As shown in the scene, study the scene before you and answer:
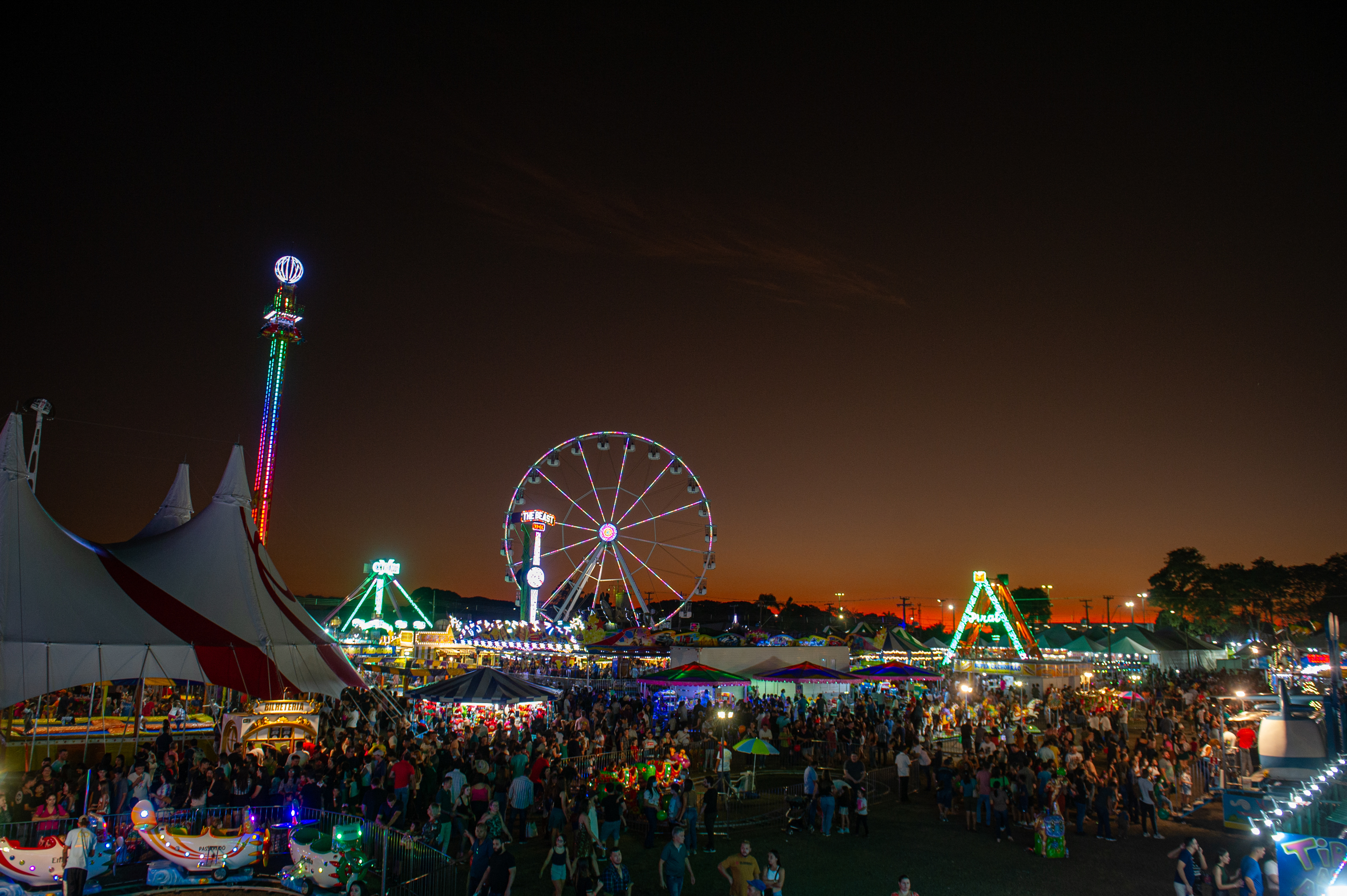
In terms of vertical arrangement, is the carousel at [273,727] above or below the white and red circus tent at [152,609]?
below

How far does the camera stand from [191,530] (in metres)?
15.4

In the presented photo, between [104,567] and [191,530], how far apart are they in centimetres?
174

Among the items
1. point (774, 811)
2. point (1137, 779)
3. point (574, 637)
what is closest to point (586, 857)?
point (774, 811)

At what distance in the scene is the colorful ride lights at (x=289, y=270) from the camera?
4050 centimetres

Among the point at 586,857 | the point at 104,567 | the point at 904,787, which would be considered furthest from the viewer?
the point at 904,787

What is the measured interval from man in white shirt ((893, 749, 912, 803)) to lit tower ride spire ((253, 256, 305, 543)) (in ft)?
106

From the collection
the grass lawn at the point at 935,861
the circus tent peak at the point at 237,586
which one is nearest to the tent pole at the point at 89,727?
the circus tent peak at the point at 237,586

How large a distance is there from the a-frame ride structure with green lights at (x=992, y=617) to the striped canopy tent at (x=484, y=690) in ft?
76.1

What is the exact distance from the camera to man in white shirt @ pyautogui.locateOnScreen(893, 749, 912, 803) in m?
15.0

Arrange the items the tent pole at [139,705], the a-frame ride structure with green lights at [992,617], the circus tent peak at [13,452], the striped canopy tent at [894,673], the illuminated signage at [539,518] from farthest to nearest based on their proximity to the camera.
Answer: the illuminated signage at [539,518], the a-frame ride structure with green lights at [992,617], the striped canopy tent at [894,673], the circus tent peak at [13,452], the tent pole at [139,705]

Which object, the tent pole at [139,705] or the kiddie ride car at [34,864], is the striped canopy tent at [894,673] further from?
the kiddie ride car at [34,864]

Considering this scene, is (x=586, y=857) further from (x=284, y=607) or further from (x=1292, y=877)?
(x=284, y=607)

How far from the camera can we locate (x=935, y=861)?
11133 mm

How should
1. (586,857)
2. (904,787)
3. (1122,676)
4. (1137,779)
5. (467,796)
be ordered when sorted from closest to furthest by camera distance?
1. (586,857)
2. (467,796)
3. (1137,779)
4. (904,787)
5. (1122,676)
